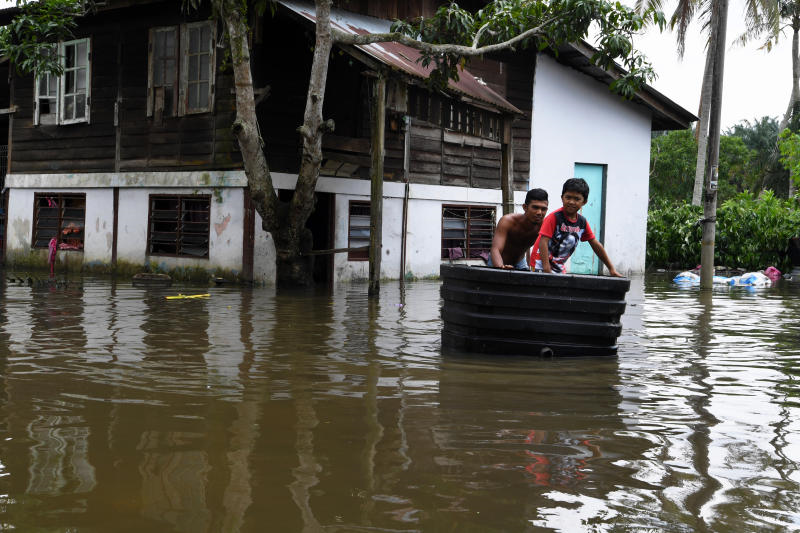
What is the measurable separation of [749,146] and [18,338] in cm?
4629

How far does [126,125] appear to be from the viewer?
17.6 m

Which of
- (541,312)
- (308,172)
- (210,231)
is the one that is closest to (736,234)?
(308,172)

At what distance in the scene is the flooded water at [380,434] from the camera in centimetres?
317

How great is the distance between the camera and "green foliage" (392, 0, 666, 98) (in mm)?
13570

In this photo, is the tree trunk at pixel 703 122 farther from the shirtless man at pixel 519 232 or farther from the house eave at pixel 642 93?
the shirtless man at pixel 519 232

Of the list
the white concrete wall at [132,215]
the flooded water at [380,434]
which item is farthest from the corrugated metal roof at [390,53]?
the flooded water at [380,434]

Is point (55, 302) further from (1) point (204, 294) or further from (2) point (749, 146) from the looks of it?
(2) point (749, 146)

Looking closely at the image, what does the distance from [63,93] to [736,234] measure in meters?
17.1

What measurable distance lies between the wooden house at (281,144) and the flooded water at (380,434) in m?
7.60

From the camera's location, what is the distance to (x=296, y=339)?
26.1 ft

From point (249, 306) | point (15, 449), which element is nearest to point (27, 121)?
point (249, 306)

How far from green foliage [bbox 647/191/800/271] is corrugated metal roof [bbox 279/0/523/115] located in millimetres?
8629

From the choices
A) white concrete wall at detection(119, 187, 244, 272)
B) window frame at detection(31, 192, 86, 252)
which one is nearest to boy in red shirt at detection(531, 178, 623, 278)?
white concrete wall at detection(119, 187, 244, 272)

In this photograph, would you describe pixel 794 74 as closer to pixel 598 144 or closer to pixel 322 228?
pixel 598 144
